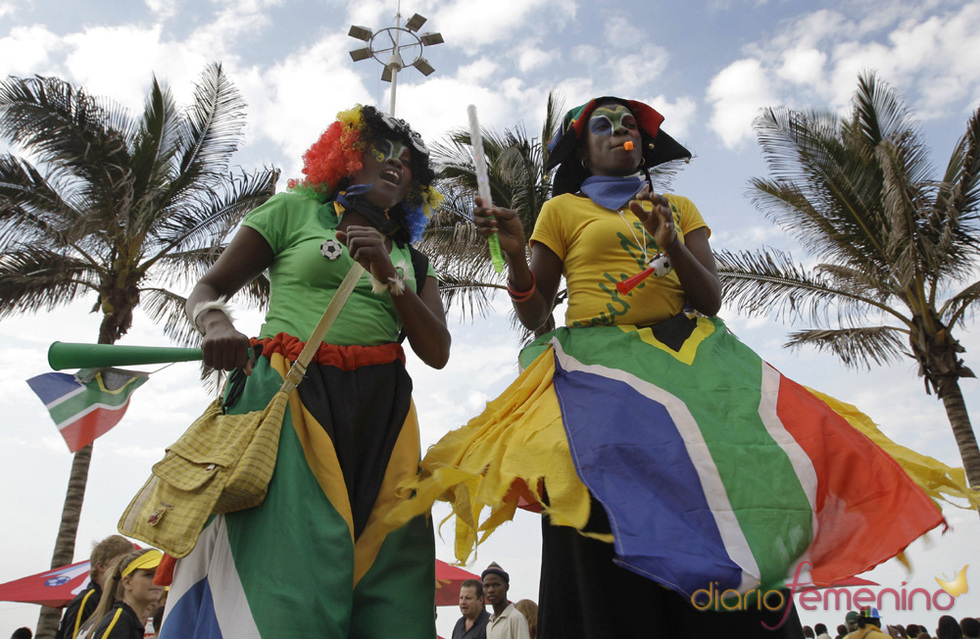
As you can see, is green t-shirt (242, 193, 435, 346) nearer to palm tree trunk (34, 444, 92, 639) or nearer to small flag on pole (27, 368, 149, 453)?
small flag on pole (27, 368, 149, 453)

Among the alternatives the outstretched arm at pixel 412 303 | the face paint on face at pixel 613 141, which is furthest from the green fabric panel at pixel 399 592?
the face paint on face at pixel 613 141

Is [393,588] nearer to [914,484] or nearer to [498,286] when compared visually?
[914,484]

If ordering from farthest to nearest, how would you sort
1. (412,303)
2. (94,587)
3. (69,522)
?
(69,522) → (94,587) → (412,303)

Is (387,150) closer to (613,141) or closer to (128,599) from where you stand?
(613,141)

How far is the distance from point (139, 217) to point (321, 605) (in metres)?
10.2

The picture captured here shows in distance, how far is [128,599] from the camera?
4.16 meters

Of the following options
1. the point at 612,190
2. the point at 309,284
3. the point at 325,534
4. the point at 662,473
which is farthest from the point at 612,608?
the point at 612,190

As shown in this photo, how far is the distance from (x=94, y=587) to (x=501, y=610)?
3.12m

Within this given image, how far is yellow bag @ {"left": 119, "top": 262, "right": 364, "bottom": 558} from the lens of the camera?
2098 mm

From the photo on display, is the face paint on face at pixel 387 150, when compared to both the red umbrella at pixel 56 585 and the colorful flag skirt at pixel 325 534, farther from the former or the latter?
the red umbrella at pixel 56 585

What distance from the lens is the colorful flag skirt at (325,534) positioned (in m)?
2.18

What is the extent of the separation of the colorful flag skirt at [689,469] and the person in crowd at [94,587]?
374cm

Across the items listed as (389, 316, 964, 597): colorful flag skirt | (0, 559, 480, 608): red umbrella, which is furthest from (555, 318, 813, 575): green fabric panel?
(0, 559, 480, 608): red umbrella

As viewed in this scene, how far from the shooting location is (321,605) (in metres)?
2.17
